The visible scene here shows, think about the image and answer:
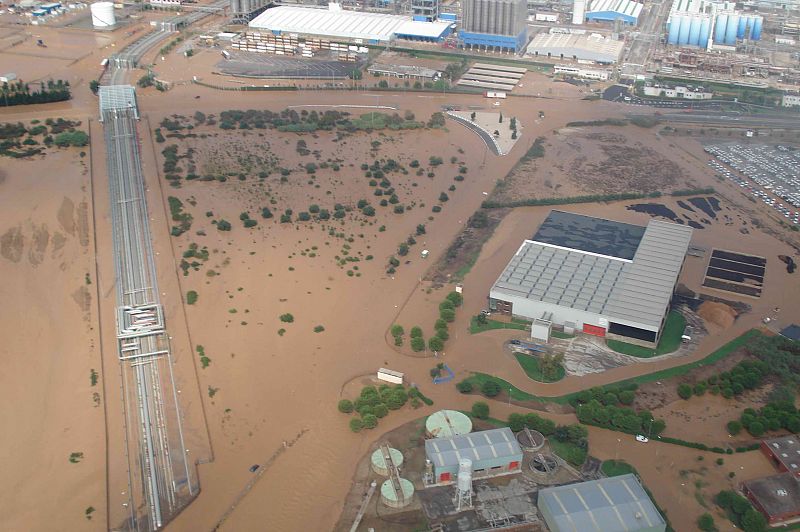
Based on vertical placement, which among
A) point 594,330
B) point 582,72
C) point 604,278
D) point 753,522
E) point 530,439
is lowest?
point 753,522

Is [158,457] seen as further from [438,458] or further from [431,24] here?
[431,24]

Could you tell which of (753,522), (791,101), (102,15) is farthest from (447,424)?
(102,15)

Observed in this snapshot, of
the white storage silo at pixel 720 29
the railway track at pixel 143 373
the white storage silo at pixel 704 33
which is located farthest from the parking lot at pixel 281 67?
the white storage silo at pixel 720 29

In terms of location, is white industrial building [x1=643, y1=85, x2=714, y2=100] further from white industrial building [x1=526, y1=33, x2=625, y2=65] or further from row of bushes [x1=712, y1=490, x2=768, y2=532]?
row of bushes [x1=712, y1=490, x2=768, y2=532]

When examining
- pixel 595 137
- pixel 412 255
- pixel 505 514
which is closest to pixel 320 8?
pixel 595 137

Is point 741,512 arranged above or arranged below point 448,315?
below

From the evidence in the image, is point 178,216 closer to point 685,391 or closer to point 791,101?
point 685,391

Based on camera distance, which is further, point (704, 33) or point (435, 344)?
point (704, 33)

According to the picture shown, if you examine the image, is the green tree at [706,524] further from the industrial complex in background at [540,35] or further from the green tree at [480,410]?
the industrial complex in background at [540,35]
